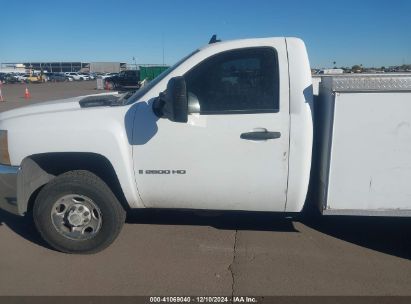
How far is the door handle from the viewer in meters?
3.25

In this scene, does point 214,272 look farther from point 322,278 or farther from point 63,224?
point 63,224

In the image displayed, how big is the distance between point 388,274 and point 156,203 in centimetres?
220

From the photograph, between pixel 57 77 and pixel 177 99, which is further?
pixel 57 77

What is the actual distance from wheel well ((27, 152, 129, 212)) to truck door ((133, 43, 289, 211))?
1.34 ft

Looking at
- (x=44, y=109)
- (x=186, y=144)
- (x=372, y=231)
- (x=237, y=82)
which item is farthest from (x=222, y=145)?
(x=372, y=231)

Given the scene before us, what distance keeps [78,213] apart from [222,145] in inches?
61.7

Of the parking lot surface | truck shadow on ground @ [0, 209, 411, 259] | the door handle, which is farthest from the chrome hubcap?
the door handle

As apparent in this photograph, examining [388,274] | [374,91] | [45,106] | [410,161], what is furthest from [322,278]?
[45,106]

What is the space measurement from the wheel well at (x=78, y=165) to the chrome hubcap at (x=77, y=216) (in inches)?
11.4

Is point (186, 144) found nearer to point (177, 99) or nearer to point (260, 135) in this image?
point (177, 99)

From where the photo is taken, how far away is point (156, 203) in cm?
360

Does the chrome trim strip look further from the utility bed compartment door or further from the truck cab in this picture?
the truck cab

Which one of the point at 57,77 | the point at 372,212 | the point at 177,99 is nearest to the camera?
the point at 177,99

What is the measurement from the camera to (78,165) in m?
3.73
